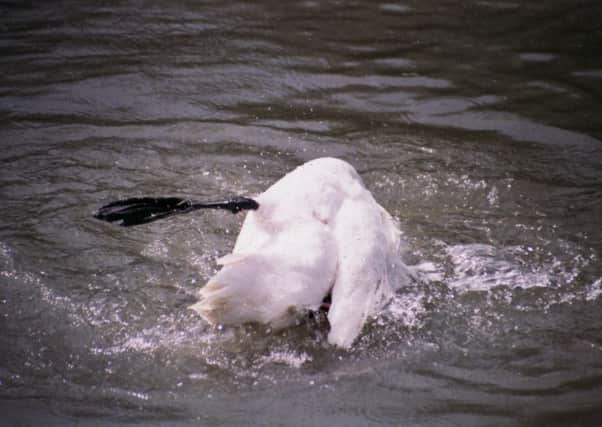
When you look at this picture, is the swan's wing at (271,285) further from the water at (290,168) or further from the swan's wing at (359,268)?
the water at (290,168)

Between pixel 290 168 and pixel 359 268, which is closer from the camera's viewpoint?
pixel 359 268

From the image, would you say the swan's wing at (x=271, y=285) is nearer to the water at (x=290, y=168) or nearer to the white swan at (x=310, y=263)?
the white swan at (x=310, y=263)

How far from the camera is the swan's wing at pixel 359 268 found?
345 centimetres

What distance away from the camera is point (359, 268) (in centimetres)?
358

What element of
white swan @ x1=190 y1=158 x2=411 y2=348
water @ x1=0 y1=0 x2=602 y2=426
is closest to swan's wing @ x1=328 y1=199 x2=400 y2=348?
white swan @ x1=190 y1=158 x2=411 y2=348

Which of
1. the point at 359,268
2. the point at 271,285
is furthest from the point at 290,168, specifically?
the point at 271,285

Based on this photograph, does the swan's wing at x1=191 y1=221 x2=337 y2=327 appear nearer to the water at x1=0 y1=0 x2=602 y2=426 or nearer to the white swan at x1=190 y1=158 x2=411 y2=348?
the white swan at x1=190 y1=158 x2=411 y2=348

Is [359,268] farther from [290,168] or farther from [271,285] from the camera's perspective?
[290,168]

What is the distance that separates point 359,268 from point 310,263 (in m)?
0.22

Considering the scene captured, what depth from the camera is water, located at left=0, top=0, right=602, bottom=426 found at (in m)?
3.37

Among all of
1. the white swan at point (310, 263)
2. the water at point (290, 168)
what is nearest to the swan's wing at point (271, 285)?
the white swan at point (310, 263)

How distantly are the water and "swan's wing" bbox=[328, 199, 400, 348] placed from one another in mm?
188

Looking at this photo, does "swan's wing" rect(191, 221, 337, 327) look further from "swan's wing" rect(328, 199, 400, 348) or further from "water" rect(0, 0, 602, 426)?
"water" rect(0, 0, 602, 426)

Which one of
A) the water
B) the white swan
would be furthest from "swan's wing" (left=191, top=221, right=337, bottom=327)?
the water
